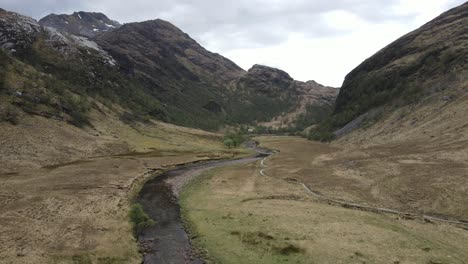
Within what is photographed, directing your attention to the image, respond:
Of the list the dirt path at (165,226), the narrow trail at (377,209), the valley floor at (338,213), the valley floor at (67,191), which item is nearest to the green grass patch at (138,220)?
the dirt path at (165,226)

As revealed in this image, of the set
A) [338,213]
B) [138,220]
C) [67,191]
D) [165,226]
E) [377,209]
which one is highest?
[377,209]

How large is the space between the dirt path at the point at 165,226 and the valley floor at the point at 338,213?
1746 mm

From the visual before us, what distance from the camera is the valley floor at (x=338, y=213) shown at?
39.4m

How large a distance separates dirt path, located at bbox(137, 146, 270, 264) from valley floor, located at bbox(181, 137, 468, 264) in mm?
1746

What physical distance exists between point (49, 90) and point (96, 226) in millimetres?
124989

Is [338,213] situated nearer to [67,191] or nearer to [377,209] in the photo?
[377,209]

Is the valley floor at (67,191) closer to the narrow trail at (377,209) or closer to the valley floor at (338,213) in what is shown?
the valley floor at (338,213)

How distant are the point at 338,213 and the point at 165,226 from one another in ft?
74.8

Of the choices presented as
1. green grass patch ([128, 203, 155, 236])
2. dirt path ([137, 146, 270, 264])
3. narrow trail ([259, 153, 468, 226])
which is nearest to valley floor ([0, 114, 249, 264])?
green grass patch ([128, 203, 155, 236])

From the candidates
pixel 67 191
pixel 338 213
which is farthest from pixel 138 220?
pixel 338 213

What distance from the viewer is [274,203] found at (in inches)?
2446

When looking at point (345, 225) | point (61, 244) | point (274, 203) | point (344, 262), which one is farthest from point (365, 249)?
point (61, 244)

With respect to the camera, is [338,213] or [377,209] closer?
[338,213]

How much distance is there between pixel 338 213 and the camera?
177ft
